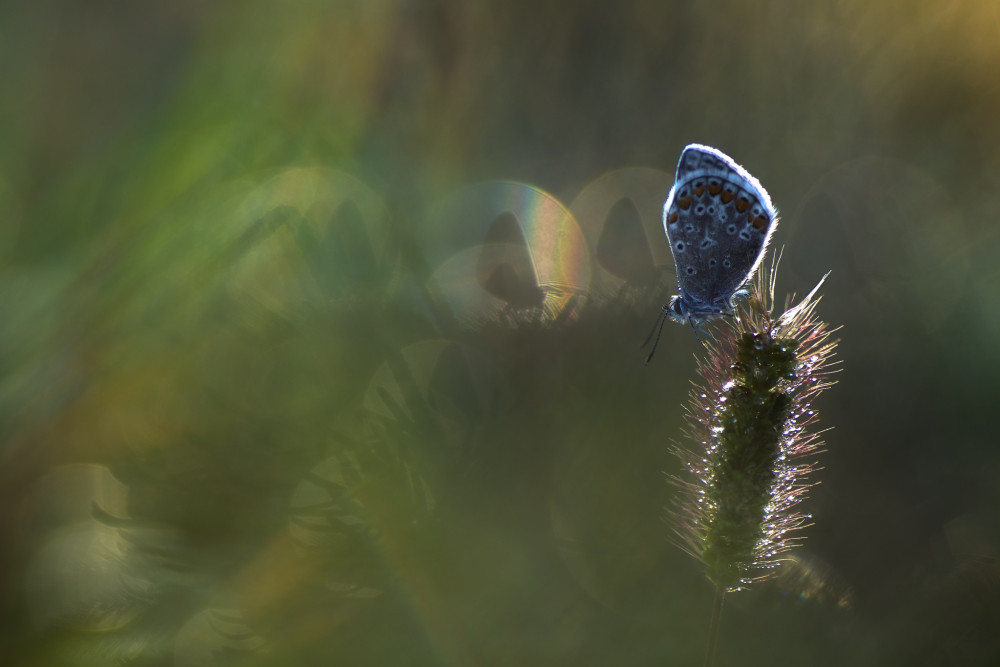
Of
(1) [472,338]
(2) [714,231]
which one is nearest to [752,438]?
(2) [714,231]

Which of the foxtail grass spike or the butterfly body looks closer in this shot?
the foxtail grass spike

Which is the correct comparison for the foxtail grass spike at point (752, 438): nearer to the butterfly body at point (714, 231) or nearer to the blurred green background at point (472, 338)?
the butterfly body at point (714, 231)

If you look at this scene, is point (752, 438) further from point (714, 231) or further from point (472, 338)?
point (472, 338)

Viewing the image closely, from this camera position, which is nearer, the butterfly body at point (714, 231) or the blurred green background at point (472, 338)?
the blurred green background at point (472, 338)

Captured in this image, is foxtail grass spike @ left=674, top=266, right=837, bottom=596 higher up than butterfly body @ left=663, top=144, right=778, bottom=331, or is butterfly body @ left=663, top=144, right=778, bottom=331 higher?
butterfly body @ left=663, top=144, right=778, bottom=331

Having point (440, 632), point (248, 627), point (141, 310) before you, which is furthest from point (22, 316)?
point (440, 632)

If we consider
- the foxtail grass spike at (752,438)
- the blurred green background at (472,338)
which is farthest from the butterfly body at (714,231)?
the blurred green background at (472,338)

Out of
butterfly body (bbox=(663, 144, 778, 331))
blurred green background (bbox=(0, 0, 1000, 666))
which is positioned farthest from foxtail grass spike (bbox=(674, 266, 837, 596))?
blurred green background (bbox=(0, 0, 1000, 666))

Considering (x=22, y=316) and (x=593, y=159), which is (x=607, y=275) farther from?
(x=22, y=316)

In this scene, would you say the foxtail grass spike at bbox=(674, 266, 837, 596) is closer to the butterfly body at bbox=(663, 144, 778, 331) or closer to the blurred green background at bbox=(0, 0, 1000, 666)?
the butterfly body at bbox=(663, 144, 778, 331)
